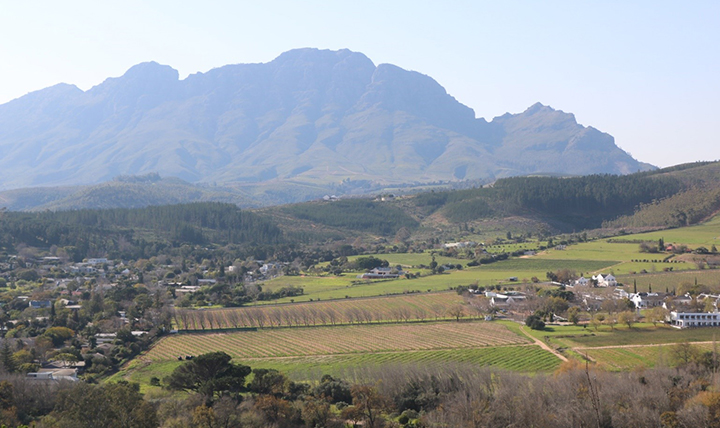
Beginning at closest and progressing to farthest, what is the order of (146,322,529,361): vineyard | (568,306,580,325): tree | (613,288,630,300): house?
1. (146,322,529,361): vineyard
2. (568,306,580,325): tree
3. (613,288,630,300): house

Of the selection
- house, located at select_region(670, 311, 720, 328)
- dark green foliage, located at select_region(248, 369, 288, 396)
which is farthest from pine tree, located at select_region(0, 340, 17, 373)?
house, located at select_region(670, 311, 720, 328)

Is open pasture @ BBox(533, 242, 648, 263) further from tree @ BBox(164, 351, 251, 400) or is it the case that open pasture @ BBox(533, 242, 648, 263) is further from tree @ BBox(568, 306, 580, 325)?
tree @ BBox(164, 351, 251, 400)

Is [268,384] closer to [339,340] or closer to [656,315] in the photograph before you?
[339,340]

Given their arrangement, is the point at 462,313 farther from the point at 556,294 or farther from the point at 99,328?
the point at 99,328

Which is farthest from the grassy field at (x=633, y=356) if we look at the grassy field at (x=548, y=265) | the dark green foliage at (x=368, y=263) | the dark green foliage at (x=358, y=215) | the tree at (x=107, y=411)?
the dark green foliage at (x=358, y=215)

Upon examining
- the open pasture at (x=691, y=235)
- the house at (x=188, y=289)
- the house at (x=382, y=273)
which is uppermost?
the open pasture at (x=691, y=235)

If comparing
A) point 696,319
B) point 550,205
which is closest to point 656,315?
point 696,319

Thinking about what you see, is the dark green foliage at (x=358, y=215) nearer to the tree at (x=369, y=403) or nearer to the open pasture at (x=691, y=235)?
the open pasture at (x=691, y=235)
